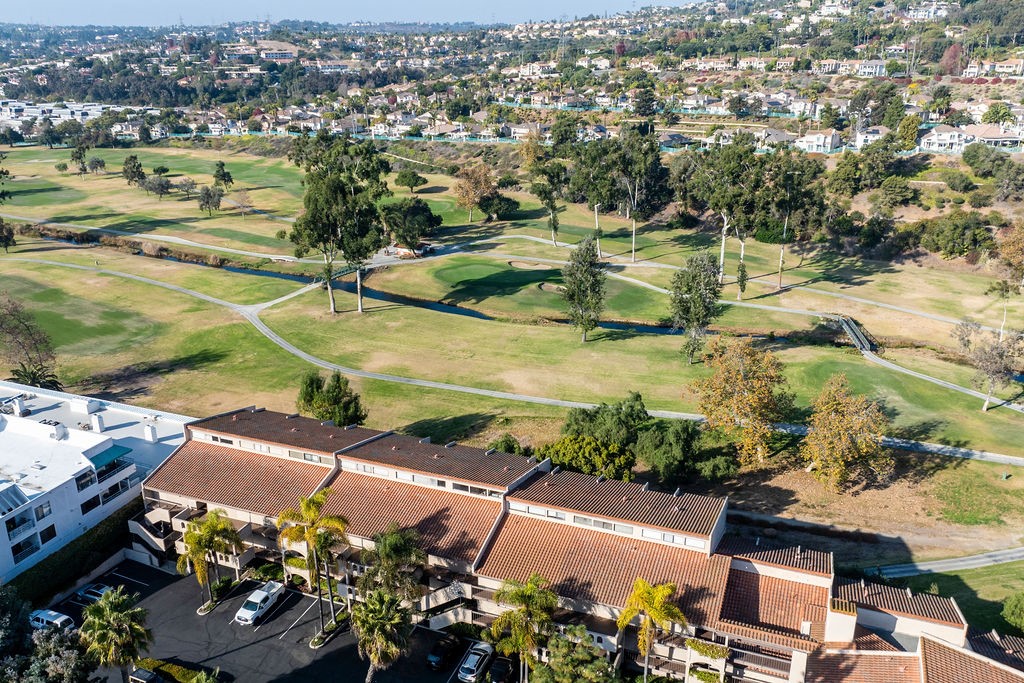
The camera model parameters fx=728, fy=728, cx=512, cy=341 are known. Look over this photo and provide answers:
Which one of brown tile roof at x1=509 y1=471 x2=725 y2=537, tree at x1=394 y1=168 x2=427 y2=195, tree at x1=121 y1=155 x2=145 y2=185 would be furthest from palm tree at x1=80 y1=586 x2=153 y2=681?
tree at x1=121 y1=155 x2=145 y2=185

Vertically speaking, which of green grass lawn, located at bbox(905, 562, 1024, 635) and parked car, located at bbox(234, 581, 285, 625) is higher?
parked car, located at bbox(234, 581, 285, 625)

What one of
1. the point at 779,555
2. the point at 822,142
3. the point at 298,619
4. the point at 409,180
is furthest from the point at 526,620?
the point at 822,142

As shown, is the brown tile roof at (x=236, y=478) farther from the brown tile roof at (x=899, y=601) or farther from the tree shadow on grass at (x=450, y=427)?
the brown tile roof at (x=899, y=601)

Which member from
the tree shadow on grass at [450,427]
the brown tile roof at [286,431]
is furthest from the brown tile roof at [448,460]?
the tree shadow on grass at [450,427]

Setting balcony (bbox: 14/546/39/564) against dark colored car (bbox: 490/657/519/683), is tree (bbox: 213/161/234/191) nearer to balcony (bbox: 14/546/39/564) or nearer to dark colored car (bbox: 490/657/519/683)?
balcony (bbox: 14/546/39/564)

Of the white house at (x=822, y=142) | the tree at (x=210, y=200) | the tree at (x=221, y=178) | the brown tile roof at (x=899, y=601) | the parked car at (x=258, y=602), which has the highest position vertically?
the white house at (x=822, y=142)
